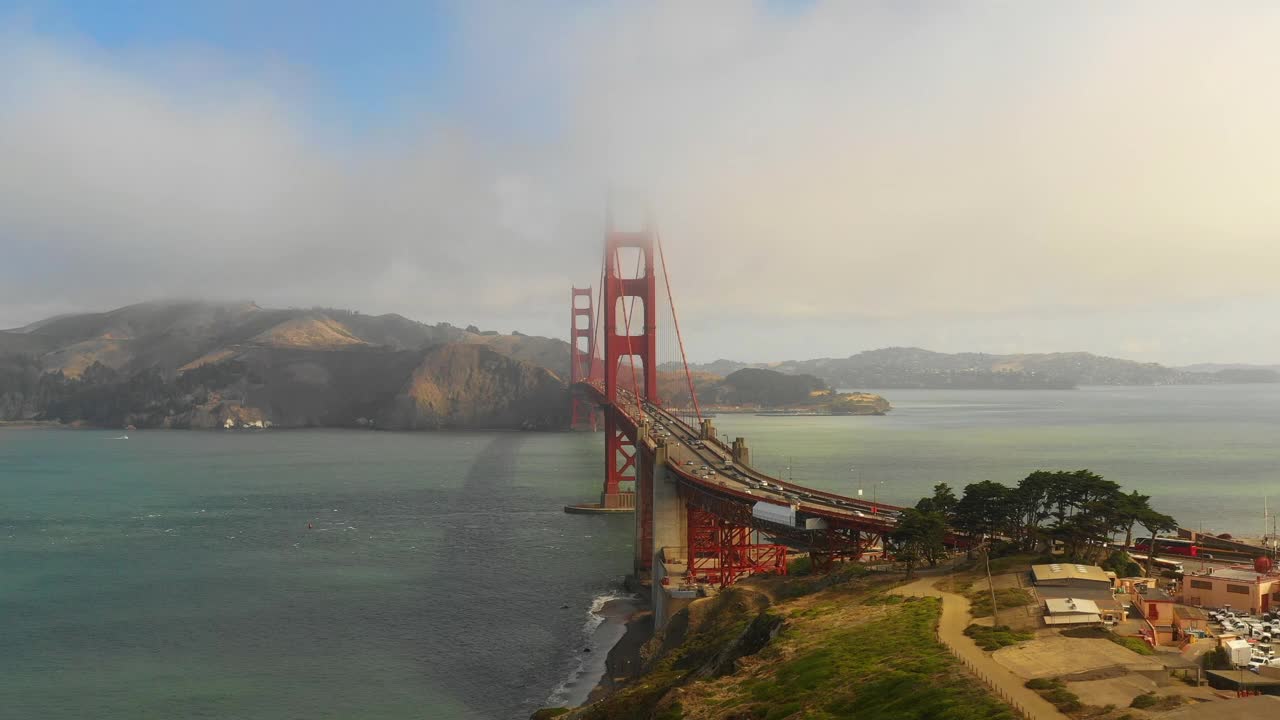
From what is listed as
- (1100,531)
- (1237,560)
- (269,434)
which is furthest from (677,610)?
(269,434)

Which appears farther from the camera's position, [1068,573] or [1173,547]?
[1173,547]

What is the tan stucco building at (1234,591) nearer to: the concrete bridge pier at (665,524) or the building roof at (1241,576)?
the building roof at (1241,576)

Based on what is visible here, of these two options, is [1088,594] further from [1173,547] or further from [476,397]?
[476,397]

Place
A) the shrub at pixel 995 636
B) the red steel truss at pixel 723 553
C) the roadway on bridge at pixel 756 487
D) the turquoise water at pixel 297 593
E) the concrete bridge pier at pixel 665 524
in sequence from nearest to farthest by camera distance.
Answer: the shrub at pixel 995 636 < the roadway on bridge at pixel 756 487 < the turquoise water at pixel 297 593 < the red steel truss at pixel 723 553 < the concrete bridge pier at pixel 665 524

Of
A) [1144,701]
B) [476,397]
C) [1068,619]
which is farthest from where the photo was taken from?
[476,397]

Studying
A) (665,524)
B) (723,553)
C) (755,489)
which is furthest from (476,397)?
(723,553)

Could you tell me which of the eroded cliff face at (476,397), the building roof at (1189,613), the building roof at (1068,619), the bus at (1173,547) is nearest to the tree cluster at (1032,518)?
the bus at (1173,547)
